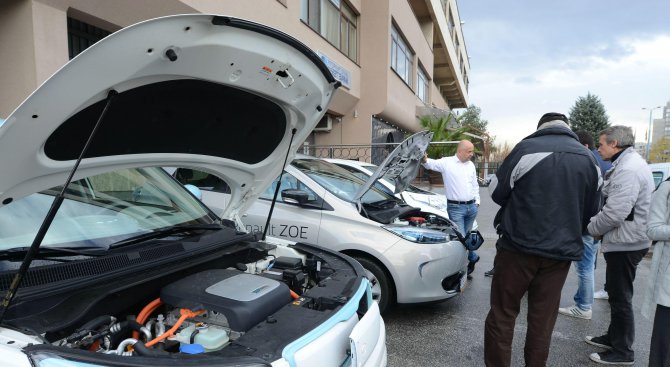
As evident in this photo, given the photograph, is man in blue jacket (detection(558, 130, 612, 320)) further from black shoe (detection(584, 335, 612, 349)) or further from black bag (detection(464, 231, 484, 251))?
black bag (detection(464, 231, 484, 251))

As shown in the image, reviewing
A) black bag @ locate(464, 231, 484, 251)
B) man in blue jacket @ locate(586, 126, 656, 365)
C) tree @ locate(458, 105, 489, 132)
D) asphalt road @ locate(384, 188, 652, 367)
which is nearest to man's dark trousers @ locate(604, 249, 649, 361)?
man in blue jacket @ locate(586, 126, 656, 365)

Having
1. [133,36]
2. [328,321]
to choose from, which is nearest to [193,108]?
[133,36]

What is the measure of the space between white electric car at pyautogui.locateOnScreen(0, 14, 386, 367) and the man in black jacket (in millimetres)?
1126

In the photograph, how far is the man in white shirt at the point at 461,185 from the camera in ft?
18.0

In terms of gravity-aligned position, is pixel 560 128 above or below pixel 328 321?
above

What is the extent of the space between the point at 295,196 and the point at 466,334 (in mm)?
2105

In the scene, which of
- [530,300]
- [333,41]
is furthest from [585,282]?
[333,41]

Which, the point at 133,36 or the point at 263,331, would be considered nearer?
the point at 133,36

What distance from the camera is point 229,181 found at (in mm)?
2953

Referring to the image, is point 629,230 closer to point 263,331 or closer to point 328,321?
point 328,321

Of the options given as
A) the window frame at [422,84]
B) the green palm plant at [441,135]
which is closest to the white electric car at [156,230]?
the green palm plant at [441,135]

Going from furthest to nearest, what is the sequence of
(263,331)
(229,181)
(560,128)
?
(229,181), (560,128), (263,331)

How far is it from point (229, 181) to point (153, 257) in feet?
3.41

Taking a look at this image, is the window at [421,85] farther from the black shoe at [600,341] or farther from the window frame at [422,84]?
the black shoe at [600,341]
